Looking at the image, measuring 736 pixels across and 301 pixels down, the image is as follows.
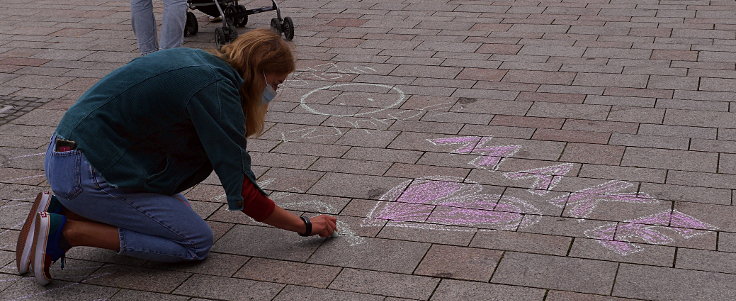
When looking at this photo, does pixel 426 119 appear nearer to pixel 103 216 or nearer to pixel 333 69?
pixel 333 69

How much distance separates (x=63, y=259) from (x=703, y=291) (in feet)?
8.35

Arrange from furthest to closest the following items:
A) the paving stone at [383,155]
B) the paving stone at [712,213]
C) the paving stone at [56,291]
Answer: the paving stone at [383,155] → the paving stone at [712,213] → the paving stone at [56,291]

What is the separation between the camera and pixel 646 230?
164 inches

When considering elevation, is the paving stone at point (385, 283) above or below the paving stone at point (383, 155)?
above

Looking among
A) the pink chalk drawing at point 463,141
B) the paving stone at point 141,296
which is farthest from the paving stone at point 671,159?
the paving stone at point 141,296

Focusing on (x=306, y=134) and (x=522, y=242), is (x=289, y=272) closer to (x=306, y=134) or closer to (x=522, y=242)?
(x=522, y=242)

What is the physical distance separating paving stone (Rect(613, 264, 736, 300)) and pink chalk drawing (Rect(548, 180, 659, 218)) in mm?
621

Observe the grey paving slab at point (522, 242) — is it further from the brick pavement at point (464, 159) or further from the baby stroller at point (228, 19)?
the baby stroller at point (228, 19)

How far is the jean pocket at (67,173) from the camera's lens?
3756mm

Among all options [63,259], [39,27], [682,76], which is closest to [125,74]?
[63,259]

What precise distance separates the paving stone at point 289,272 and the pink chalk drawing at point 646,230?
1166 mm

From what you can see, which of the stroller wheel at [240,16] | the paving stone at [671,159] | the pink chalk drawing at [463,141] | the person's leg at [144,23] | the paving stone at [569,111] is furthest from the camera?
the stroller wheel at [240,16]

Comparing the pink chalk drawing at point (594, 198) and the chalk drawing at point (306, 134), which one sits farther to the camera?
the chalk drawing at point (306, 134)

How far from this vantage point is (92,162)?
375cm
